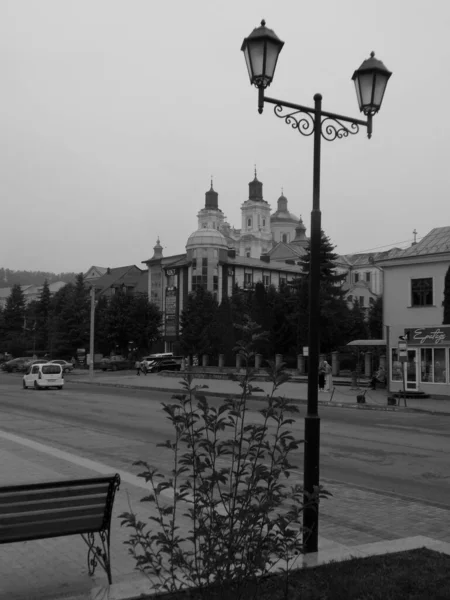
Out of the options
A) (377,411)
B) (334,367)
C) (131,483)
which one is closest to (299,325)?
(334,367)

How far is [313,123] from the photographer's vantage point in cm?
652

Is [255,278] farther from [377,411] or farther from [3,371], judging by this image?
[377,411]

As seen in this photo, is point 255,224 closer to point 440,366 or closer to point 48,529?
point 440,366

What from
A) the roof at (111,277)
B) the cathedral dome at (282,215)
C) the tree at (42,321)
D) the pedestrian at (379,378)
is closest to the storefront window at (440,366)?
the pedestrian at (379,378)

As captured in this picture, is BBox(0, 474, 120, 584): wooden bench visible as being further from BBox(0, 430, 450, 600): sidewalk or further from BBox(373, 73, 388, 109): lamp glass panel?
BBox(373, 73, 388, 109): lamp glass panel

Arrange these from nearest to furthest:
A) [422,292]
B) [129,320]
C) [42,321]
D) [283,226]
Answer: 1. [422,292]
2. [129,320]
3. [42,321]
4. [283,226]

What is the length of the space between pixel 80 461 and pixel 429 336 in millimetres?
23279

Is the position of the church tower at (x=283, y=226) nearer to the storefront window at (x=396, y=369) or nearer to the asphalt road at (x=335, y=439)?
the storefront window at (x=396, y=369)

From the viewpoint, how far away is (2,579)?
17.3 feet

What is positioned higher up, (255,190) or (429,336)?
(255,190)

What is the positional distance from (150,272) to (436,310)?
238 feet

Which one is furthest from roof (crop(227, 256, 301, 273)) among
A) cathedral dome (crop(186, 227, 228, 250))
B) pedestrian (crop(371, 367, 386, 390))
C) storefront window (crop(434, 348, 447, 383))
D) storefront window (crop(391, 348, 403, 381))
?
storefront window (crop(434, 348, 447, 383))

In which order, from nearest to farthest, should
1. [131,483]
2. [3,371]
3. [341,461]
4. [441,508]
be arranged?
[441,508]
[131,483]
[341,461]
[3,371]

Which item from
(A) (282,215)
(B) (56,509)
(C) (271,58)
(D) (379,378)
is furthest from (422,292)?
(A) (282,215)
